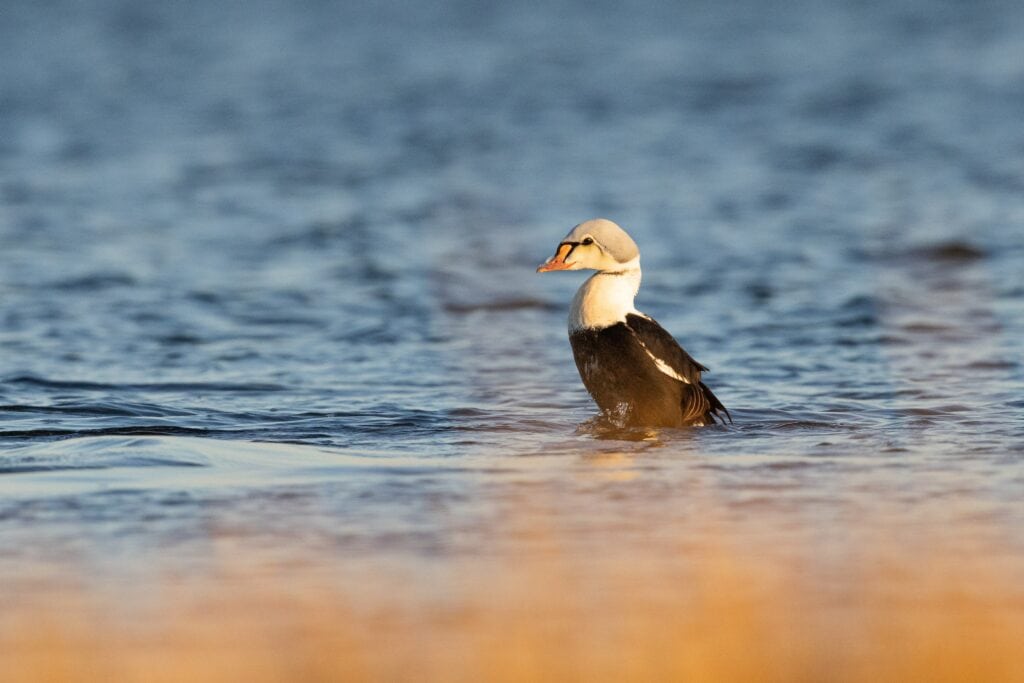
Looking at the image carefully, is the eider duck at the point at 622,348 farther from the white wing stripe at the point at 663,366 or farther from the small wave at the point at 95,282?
the small wave at the point at 95,282

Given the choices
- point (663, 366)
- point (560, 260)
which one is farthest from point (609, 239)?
point (663, 366)

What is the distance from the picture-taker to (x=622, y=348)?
7.24 m

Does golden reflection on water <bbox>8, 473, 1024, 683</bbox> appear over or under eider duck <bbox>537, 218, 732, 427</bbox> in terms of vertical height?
under

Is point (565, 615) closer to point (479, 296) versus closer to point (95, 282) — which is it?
point (479, 296)

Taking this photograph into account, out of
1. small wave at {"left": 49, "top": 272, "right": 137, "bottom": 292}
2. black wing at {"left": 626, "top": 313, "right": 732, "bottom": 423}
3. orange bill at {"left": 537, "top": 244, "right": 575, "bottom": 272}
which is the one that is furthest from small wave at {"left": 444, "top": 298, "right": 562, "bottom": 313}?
black wing at {"left": 626, "top": 313, "right": 732, "bottom": 423}

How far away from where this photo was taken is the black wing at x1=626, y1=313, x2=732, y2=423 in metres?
7.27

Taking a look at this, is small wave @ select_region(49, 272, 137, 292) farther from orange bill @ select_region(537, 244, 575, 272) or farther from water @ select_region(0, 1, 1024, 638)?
orange bill @ select_region(537, 244, 575, 272)

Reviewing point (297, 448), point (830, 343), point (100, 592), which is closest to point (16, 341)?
point (297, 448)

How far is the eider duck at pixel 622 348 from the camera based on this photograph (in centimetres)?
727

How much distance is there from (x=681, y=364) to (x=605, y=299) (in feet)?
1.47

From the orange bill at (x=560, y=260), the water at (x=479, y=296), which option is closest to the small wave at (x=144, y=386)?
the water at (x=479, y=296)

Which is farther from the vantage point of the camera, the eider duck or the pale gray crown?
the pale gray crown

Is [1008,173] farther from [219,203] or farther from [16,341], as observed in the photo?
[16,341]

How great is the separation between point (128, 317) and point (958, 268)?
6.21 metres
